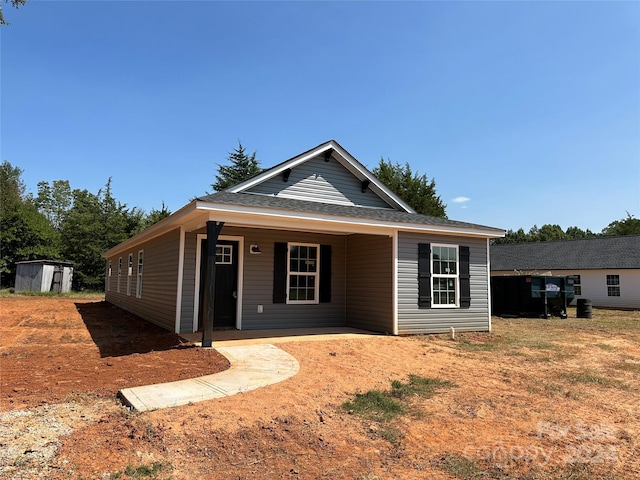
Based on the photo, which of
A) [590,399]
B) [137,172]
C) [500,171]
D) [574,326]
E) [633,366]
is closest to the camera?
[590,399]

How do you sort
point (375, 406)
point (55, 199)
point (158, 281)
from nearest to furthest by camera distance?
1. point (375, 406)
2. point (158, 281)
3. point (55, 199)

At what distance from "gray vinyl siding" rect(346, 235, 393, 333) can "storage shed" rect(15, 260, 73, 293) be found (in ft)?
79.2

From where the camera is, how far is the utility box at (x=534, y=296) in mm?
16344

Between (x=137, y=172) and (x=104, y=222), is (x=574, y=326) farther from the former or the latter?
(x=104, y=222)

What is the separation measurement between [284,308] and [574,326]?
32.8 feet

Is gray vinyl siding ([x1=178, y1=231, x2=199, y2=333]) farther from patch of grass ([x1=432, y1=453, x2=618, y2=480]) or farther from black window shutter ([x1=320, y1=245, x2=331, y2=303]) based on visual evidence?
patch of grass ([x1=432, y1=453, x2=618, y2=480])

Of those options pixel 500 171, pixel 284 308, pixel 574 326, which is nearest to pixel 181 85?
pixel 284 308

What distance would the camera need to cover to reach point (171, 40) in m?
10.6

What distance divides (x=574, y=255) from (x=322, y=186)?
22.3 metres

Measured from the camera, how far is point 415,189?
3525 cm

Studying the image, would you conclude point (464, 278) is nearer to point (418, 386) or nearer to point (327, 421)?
point (418, 386)

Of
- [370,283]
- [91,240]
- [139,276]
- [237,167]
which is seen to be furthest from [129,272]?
[237,167]

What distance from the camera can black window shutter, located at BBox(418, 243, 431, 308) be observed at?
9.97m

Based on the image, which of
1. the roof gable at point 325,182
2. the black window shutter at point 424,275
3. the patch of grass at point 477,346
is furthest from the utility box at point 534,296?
the black window shutter at point 424,275
